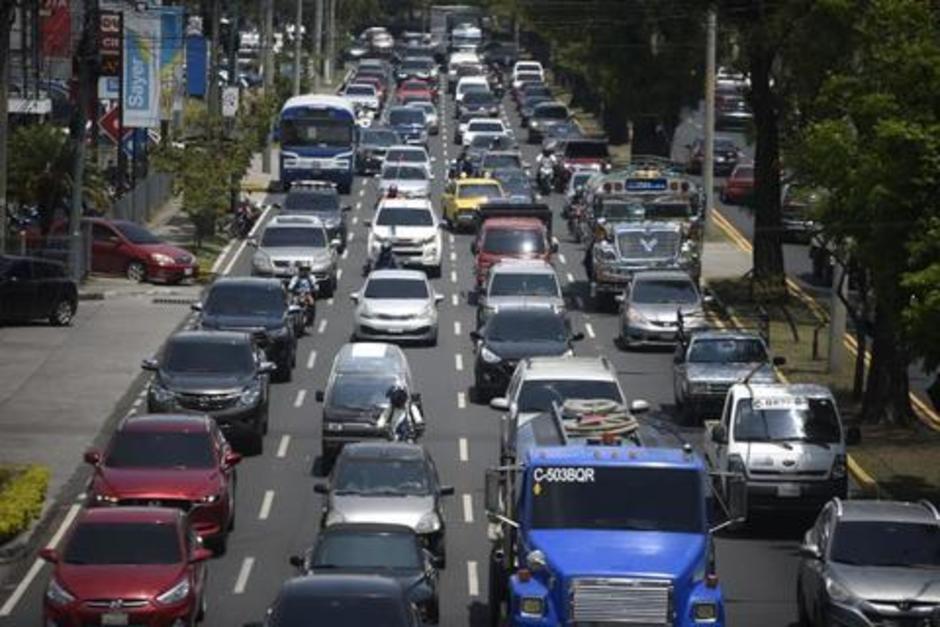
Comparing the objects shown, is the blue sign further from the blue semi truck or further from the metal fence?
the blue semi truck

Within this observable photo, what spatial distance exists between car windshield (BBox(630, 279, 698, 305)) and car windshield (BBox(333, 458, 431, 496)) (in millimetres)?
19775

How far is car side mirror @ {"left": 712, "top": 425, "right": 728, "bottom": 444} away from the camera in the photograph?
37.8m

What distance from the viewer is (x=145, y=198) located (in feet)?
247

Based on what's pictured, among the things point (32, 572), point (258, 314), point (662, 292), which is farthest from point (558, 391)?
point (662, 292)

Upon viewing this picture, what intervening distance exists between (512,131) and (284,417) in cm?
6656

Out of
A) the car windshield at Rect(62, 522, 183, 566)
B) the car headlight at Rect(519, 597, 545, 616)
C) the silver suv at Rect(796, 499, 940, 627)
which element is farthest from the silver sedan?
the car headlight at Rect(519, 597, 545, 616)

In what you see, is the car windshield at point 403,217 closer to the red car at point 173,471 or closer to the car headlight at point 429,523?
the red car at point 173,471

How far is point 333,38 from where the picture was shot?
143500 mm

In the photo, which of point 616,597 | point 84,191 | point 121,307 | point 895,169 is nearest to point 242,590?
point 616,597

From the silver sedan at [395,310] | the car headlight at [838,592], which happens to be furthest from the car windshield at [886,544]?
the silver sedan at [395,310]

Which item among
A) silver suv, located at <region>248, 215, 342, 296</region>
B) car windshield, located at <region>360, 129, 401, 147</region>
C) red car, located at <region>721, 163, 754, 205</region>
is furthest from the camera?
car windshield, located at <region>360, 129, 401, 147</region>

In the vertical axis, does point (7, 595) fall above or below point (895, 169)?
below

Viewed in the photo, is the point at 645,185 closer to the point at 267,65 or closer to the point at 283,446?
the point at 283,446

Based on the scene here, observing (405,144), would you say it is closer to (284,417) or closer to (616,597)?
(284,417)
